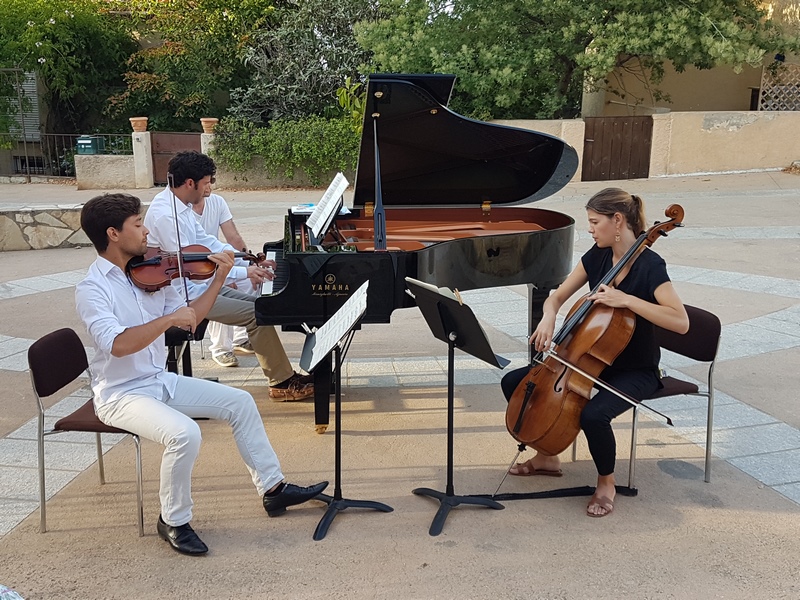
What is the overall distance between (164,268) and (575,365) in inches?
76.1

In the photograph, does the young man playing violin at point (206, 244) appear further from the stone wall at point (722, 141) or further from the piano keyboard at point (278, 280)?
the stone wall at point (722, 141)

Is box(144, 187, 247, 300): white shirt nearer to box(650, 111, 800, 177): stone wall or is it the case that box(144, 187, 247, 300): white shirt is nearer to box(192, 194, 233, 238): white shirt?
box(192, 194, 233, 238): white shirt

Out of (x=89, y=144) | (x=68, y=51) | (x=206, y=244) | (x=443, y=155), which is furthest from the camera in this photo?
(x=68, y=51)

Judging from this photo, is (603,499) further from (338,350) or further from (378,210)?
(378,210)

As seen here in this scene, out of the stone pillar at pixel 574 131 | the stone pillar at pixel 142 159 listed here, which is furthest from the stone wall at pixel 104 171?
the stone pillar at pixel 574 131

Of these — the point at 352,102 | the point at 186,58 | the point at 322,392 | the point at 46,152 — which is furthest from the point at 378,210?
the point at 46,152

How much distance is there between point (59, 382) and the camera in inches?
139

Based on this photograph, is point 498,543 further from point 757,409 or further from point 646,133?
point 646,133

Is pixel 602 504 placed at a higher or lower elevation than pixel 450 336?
lower

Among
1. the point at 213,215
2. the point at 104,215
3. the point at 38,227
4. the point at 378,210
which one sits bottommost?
the point at 38,227

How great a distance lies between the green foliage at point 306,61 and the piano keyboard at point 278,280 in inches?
447

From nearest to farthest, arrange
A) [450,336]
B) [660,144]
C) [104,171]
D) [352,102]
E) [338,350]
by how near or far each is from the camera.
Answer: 1. [450,336]
2. [338,350]
3. [352,102]
4. [660,144]
5. [104,171]

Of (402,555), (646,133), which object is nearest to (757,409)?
(402,555)

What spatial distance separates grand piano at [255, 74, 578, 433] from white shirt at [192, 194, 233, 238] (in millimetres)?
796
